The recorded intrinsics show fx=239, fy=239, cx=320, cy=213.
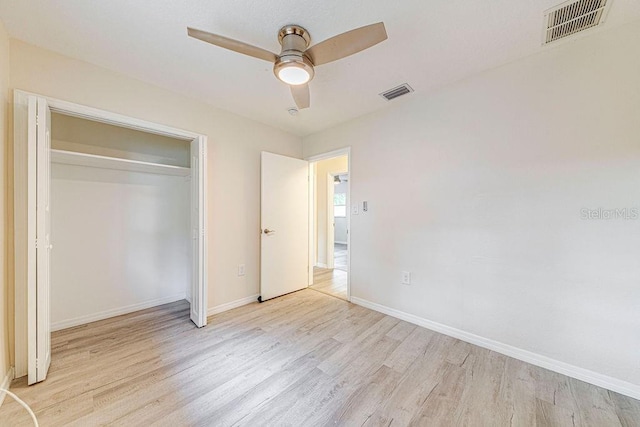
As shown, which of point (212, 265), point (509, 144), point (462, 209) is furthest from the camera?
point (212, 265)

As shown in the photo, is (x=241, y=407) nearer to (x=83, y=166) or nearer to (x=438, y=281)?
(x=438, y=281)

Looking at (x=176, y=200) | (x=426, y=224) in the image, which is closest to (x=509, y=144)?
(x=426, y=224)

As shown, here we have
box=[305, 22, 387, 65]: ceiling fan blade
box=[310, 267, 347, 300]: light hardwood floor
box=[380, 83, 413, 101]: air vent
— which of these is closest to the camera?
box=[305, 22, 387, 65]: ceiling fan blade

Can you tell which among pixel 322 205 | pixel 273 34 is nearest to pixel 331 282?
pixel 322 205

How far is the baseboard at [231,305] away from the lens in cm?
277

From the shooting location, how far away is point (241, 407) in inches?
57.7

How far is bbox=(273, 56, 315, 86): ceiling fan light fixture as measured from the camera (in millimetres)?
1528

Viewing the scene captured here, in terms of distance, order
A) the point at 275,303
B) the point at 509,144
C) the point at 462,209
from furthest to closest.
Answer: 1. the point at 275,303
2. the point at 462,209
3. the point at 509,144

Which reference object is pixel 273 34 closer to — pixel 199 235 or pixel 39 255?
pixel 199 235

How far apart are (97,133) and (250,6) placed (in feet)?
7.67

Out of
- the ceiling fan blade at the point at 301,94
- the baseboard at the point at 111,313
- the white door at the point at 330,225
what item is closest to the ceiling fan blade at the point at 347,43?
the ceiling fan blade at the point at 301,94

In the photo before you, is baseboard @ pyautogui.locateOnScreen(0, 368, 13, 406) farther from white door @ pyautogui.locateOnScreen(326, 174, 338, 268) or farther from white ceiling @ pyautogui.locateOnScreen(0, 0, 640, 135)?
white door @ pyautogui.locateOnScreen(326, 174, 338, 268)

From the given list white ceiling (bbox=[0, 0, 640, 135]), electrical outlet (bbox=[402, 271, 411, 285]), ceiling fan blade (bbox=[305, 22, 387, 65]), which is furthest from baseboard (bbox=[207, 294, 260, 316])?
ceiling fan blade (bbox=[305, 22, 387, 65])

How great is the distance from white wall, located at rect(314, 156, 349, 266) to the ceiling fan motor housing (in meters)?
3.37
